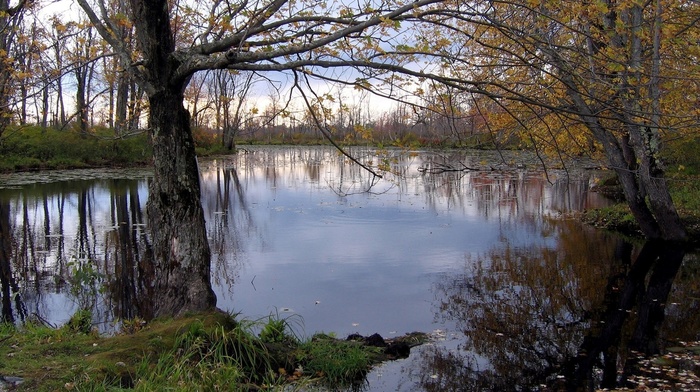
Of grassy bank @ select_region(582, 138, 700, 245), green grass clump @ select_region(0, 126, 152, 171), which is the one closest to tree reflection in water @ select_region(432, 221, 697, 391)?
grassy bank @ select_region(582, 138, 700, 245)

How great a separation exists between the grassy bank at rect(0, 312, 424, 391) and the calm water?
2.53ft

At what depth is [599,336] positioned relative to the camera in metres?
8.25

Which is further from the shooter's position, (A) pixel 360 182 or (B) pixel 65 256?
(A) pixel 360 182

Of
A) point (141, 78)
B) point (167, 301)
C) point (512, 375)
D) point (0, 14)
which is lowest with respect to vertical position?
point (512, 375)

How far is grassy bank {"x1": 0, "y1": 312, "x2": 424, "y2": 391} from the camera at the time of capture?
15.3ft

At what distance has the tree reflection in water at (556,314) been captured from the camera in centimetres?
704

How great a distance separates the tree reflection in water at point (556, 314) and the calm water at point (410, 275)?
0.11 feet

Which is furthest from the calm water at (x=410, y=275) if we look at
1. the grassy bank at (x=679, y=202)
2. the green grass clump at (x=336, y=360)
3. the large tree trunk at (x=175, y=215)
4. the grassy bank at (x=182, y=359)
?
the large tree trunk at (x=175, y=215)

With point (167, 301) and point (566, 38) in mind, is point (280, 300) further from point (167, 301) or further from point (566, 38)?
point (566, 38)

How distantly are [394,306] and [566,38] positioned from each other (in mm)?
6170

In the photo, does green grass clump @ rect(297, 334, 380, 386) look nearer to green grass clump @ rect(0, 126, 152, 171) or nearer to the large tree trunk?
the large tree trunk

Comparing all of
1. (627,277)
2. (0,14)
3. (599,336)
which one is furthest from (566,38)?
(0,14)

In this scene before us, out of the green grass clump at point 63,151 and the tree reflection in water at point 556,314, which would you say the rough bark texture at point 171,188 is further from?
the green grass clump at point 63,151

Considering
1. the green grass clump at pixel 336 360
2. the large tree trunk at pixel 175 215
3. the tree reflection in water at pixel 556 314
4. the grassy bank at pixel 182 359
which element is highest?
the large tree trunk at pixel 175 215
